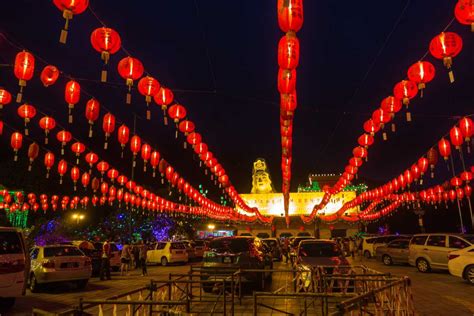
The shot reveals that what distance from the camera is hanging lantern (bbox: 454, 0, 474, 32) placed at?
748cm

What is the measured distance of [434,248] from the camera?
17266 mm

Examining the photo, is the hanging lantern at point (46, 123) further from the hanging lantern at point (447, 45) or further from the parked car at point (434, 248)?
the parked car at point (434, 248)

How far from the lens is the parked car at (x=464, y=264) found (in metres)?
13.3

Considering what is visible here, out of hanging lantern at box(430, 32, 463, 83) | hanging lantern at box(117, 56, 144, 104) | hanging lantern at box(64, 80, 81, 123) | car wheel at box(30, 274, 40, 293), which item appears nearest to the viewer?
hanging lantern at box(430, 32, 463, 83)

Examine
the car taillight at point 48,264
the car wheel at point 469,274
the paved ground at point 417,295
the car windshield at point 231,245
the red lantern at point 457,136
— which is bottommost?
the paved ground at point 417,295

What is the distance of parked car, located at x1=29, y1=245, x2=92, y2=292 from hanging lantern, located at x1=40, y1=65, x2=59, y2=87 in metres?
5.97

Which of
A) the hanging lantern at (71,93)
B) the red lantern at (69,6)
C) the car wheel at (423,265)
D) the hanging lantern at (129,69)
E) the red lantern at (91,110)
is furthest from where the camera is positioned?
the car wheel at (423,265)

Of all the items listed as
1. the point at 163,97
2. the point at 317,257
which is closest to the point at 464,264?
the point at 317,257

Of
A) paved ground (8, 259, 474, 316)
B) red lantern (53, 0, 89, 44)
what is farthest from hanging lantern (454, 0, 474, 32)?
red lantern (53, 0, 89, 44)

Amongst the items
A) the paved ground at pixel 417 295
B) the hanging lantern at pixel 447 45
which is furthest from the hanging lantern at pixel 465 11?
the paved ground at pixel 417 295

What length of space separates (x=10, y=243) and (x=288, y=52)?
26.3ft

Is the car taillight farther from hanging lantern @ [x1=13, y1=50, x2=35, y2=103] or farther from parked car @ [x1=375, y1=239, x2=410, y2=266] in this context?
parked car @ [x1=375, y1=239, x2=410, y2=266]

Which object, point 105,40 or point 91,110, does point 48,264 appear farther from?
point 105,40

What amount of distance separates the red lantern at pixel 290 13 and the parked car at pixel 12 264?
316 inches
